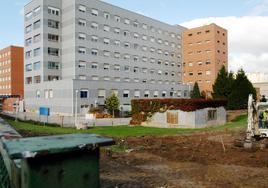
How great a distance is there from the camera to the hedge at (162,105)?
33.2 meters

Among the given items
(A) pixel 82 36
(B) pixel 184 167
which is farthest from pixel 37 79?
(B) pixel 184 167

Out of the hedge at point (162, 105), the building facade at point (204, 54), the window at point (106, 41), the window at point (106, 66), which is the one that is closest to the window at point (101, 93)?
the window at point (106, 66)

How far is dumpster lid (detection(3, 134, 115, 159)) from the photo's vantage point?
1998 mm

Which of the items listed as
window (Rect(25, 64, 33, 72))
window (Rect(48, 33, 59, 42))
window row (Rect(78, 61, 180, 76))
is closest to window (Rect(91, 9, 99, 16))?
window (Rect(48, 33, 59, 42))

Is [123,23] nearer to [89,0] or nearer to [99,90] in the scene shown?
[89,0]

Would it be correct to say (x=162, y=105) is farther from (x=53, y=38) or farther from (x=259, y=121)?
(x=53, y=38)

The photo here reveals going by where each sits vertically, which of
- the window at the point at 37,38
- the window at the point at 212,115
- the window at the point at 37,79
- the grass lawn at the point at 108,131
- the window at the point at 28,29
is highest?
the window at the point at 28,29

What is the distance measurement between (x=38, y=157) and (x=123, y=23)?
73179 mm

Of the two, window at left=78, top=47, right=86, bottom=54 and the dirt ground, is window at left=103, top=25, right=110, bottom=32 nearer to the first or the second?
window at left=78, top=47, right=86, bottom=54

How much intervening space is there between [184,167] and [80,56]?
5334 cm

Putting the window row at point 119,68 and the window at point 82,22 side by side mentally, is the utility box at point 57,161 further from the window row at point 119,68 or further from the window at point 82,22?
the window at point 82,22

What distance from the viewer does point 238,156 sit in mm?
14727

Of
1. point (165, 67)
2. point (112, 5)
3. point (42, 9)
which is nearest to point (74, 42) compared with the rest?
point (42, 9)

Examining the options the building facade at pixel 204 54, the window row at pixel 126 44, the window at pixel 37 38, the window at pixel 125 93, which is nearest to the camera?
the window at pixel 37 38
